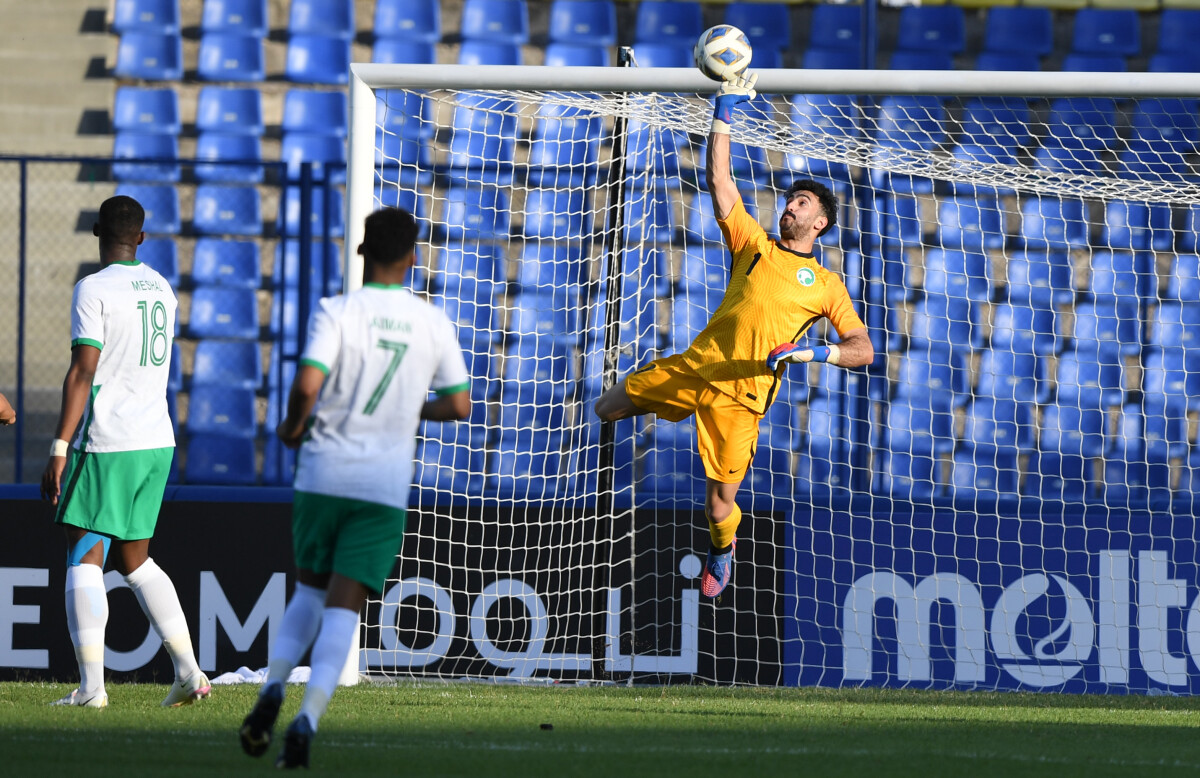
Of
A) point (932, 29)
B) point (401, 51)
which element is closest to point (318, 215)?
point (401, 51)

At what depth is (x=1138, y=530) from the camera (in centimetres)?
702

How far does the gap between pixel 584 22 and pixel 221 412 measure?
4.86 m

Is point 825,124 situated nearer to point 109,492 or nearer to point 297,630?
point 109,492

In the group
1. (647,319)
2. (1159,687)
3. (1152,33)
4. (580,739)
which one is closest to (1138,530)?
(1159,687)

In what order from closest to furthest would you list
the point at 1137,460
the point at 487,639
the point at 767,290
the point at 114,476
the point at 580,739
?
the point at 580,739 → the point at 114,476 → the point at 767,290 → the point at 487,639 → the point at 1137,460

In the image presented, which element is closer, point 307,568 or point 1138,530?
point 307,568

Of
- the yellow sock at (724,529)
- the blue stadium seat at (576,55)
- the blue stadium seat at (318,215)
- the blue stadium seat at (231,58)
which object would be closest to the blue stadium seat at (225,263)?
the blue stadium seat at (318,215)

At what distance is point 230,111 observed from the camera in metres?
10.8

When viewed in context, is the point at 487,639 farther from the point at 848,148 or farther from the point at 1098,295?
the point at 1098,295

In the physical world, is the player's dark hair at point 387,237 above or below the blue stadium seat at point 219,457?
above

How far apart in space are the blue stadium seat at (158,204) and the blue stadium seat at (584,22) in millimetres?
3570

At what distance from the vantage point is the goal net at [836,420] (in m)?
6.88

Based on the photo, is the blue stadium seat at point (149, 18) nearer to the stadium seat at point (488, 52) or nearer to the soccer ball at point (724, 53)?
the stadium seat at point (488, 52)

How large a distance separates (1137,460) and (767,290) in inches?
152
